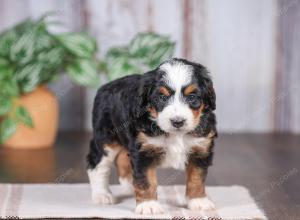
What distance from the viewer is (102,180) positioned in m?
3.67

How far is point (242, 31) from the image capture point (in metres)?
6.25

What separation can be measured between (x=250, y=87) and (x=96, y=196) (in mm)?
3039

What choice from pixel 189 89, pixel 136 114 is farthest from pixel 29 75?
pixel 189 89

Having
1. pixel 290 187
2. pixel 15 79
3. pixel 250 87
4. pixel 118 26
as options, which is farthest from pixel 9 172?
pixel 250 87

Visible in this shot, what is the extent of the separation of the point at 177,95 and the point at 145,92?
175 mm

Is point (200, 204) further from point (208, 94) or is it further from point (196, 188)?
point (208, 94)

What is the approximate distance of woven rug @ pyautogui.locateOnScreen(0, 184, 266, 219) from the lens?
330 centimetres

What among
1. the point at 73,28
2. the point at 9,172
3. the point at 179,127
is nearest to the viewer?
the point at 179,127

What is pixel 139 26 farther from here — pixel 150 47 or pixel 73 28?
pixel 150 47

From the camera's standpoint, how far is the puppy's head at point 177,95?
3098 mm

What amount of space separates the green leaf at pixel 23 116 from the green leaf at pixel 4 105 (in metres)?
0.07

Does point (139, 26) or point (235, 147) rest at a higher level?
point (139, 26)

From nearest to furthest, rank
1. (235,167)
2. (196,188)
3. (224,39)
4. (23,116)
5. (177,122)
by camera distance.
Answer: (177,122), (196,188), (235,167), (23,116), (224,39)

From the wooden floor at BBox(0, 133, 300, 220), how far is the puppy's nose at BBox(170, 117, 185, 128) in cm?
72
